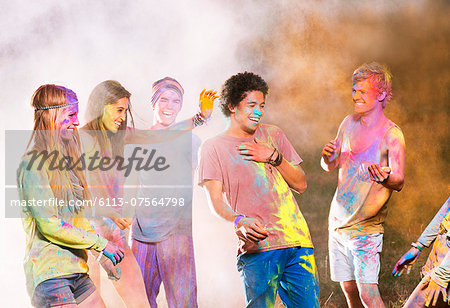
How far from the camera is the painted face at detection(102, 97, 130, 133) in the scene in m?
4.57

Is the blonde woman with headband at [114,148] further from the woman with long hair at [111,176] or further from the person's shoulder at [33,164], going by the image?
the person's shoulder at [33,164]

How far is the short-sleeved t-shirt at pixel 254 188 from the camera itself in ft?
13.4

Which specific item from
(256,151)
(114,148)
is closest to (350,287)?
(256,151)

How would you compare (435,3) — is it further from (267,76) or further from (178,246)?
(178,246)

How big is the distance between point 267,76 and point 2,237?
8.05 feet

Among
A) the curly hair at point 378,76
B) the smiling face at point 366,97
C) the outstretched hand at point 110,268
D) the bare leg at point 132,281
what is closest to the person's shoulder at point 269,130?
the smiling face at point 366,97

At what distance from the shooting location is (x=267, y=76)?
5199mm

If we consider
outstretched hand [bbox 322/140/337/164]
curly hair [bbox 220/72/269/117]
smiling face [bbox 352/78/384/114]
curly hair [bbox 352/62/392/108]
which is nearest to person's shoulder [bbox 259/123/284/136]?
curly hair [bbox 220/72/269/117]

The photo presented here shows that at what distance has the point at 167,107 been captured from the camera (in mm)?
4723

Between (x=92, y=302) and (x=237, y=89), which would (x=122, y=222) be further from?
(x=237, y=89)

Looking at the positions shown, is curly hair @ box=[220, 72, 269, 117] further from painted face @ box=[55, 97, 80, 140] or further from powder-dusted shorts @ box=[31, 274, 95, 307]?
powder-dusted shorts @ box=[31, 274, 95, 307]

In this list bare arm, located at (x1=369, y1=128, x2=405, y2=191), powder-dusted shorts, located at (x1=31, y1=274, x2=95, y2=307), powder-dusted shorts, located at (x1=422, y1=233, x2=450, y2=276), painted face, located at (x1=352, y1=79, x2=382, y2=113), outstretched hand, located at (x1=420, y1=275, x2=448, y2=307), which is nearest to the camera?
powder-dusted shorts, located at (x1=31, y1=274, x2=95, y2=307)

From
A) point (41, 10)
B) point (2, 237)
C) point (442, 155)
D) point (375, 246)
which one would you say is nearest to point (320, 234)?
point (375, 246)

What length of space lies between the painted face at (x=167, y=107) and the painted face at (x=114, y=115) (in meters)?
0.26
